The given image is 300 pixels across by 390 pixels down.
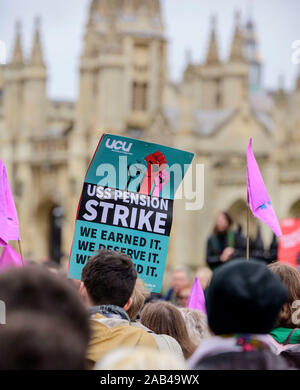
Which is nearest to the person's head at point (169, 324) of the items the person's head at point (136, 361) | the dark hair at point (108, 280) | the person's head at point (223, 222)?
the dark hair at point (108, 280)

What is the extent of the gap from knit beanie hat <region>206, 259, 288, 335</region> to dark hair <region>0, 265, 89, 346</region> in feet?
1.92

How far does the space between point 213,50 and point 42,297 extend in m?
47.1

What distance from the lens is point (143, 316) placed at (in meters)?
5.21

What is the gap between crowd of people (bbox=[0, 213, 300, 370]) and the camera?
243 centimetres

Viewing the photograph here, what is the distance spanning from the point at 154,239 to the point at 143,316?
39.6 inches

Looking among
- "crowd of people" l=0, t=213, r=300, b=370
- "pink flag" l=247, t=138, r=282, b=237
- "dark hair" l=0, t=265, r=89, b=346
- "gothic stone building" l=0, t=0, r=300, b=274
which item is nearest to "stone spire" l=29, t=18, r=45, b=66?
"gothic stone building" l=0, t=0, r=300, b=274

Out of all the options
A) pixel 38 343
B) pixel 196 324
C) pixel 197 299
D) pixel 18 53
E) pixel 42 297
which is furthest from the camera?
pixel 18 53

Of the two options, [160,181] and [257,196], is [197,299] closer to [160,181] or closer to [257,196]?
[257,196]

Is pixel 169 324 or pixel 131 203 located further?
pixel 131 203

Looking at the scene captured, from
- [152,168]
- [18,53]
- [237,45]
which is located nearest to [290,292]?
[152,168]

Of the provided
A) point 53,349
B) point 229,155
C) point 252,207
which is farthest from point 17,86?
point 53,349

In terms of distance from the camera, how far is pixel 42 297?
8.45 feet

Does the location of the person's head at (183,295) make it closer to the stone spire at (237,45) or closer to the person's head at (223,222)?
the person's head at (223,222)

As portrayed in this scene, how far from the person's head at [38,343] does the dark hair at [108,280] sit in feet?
5.43
